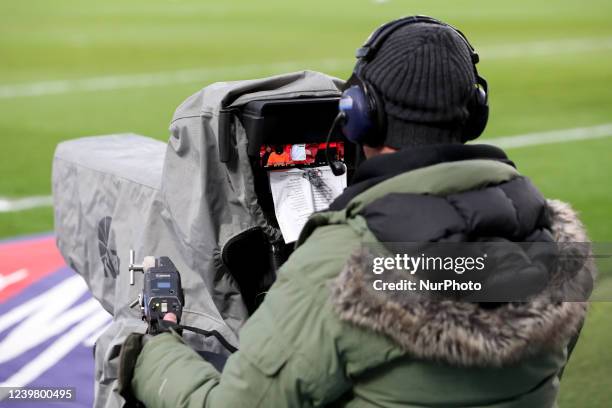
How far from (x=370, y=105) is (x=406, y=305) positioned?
485mm

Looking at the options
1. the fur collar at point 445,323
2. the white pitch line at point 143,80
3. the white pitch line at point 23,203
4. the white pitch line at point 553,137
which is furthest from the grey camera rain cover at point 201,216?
the white pitch line at point 143,80

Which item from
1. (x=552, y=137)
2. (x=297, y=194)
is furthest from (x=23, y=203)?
(x=552, y=137)

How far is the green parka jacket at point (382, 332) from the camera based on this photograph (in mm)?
2051

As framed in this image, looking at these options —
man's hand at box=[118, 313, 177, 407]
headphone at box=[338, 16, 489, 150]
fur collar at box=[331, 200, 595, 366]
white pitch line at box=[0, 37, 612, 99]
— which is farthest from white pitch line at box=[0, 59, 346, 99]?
fur collar at box=[331, 200, 595, 366]

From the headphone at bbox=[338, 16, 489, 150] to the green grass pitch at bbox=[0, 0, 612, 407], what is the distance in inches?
22.4

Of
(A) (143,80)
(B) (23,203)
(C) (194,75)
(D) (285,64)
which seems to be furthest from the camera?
(D) (285,64)

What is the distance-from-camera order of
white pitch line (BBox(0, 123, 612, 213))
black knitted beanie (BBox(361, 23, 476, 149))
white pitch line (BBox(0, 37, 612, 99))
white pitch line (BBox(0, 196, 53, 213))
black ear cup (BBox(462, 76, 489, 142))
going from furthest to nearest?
white pitch line (BBox(0, 37, 612, 99)) → white pitch line (BBox(0, 123, 612, 213)) → white pitch line (BBox(0, 196, 53, 213)) → black ear cup (BBox(462, 76, 489, 142)) → black knitted beanie (BBox(361, 23, 476, 149))

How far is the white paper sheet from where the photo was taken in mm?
3174

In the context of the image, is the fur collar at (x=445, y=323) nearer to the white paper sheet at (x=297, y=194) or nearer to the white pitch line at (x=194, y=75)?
the white paper sheet at (x=297, y=194)

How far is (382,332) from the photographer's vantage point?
81.0 inches

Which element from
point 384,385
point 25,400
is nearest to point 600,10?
point 25,400

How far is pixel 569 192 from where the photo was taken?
8.05m

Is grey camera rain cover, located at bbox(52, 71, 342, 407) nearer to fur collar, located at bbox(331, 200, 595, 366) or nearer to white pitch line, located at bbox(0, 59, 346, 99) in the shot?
fur collar, located at bbox(331, 200, 595, 366)

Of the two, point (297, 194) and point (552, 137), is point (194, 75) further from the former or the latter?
point (297, 194)
